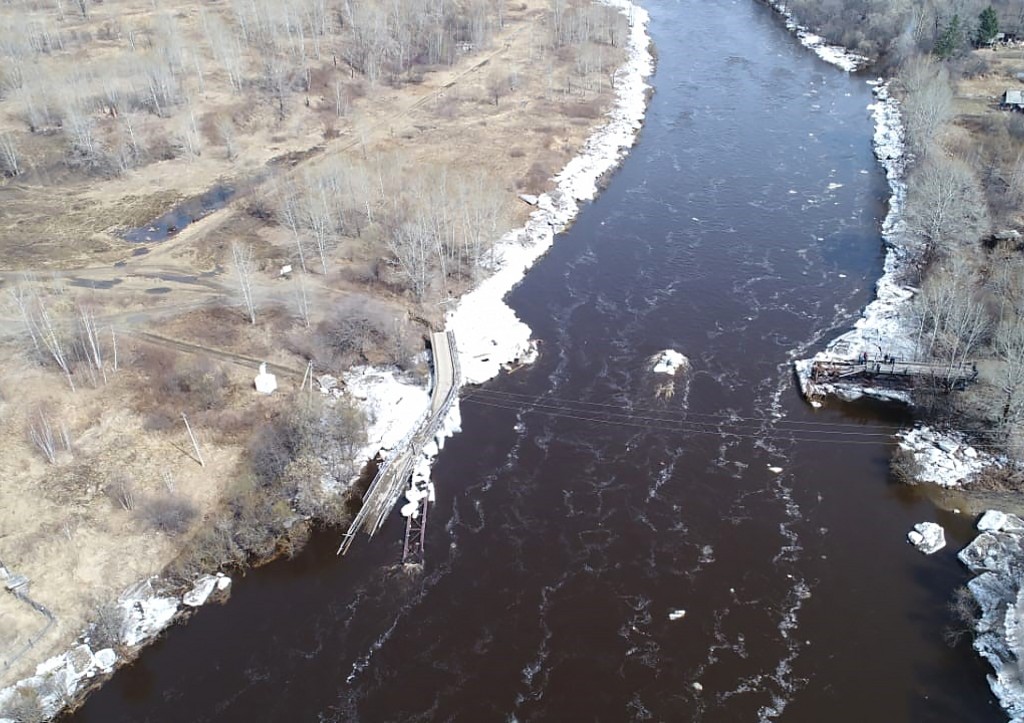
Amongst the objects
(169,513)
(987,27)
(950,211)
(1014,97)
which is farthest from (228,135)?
(987,27)

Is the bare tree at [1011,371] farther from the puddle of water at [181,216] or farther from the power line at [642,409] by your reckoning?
the puddle of water at [181,216]

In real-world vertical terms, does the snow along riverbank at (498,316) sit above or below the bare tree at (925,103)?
below

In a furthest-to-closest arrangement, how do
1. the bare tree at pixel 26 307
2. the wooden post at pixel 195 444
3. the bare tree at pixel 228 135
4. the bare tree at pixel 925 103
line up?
the bare tree at pixel 228 135
the bare tree at pixel 925 103
the bare tree at pixel 26 307
the wooden post at pixel 195 444

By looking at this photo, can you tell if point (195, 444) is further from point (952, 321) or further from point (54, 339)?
point (952, 321)

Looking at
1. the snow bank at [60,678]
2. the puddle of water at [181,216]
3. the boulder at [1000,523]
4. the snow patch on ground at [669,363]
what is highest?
the puddle of water at [181,216]

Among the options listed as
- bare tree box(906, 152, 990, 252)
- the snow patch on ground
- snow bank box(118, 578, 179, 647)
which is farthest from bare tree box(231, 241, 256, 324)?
bare tree box(906, 152, 990, 252)

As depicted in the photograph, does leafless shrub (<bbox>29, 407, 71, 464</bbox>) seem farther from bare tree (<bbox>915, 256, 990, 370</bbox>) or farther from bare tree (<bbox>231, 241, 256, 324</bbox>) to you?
bare tree (<bbox>915, 256, 990, 370</bbox>)

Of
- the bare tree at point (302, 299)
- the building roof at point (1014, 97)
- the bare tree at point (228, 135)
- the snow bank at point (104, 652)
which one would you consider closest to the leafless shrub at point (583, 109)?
the bare tree at point (228, 135)
